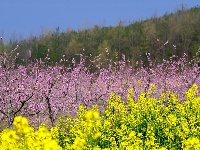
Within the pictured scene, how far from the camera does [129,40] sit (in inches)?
2062

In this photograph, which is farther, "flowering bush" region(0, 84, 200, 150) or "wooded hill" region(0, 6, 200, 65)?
"wooded hill" region(0, 6, 200, 65)

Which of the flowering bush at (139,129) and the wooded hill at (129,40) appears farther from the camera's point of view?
the wooded hill at (129,40)

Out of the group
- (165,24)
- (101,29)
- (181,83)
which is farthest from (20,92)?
(101,29)

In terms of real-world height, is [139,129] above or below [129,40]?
below

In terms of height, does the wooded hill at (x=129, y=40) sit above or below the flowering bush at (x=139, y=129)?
above

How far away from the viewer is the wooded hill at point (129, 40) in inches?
1804

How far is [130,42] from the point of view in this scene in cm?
5197

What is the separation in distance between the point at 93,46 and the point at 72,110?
137 feet

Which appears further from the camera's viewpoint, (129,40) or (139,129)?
(129,40)

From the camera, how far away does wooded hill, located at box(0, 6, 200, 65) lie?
150 ft

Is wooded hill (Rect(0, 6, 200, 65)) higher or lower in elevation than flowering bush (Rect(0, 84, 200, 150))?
higher

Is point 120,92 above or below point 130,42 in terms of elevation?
below

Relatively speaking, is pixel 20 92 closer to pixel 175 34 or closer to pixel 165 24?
pixel 175 34

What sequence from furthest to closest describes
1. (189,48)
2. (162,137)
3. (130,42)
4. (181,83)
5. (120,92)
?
(130,42), (189,48), (181,83), (120,92), (162,137)
